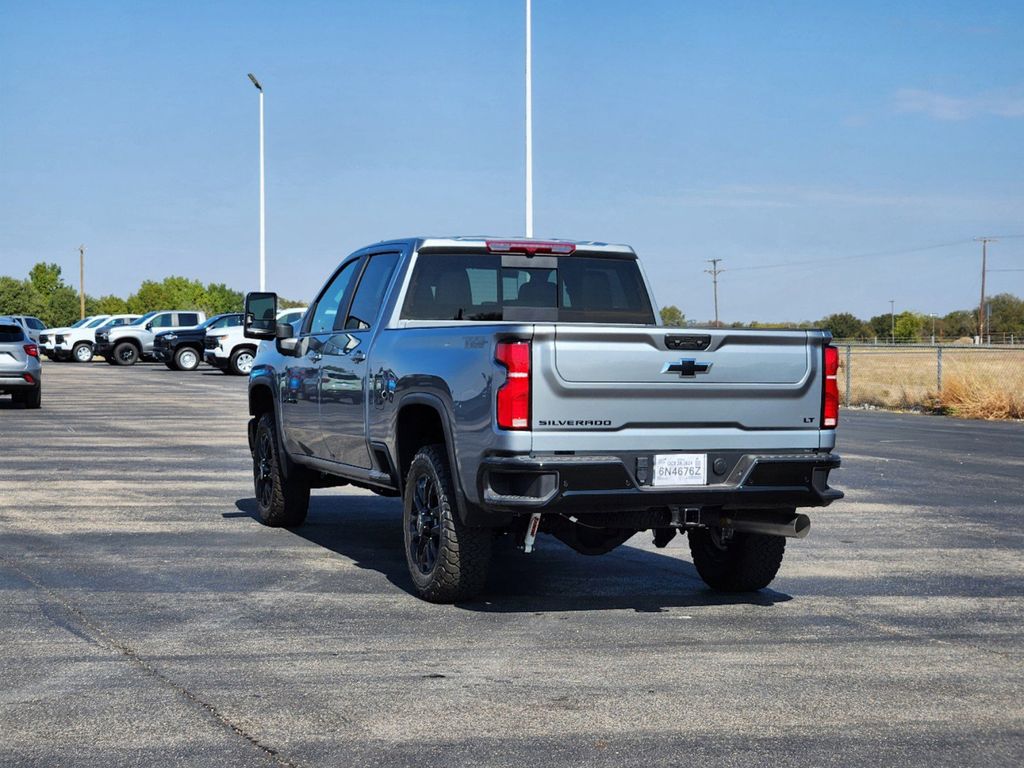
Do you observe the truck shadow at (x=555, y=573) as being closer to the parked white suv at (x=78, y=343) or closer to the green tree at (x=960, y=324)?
the parked white suv at (x=78, y=343)

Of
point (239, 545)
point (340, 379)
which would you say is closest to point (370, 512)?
point (239, 545)

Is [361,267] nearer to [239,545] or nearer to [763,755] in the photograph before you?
[239,545]

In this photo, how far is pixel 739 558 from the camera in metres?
8.40

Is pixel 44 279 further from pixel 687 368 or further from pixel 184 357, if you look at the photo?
pixel 687 368

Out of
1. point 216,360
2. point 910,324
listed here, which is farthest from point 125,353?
point 910,324

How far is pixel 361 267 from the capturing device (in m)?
10.0

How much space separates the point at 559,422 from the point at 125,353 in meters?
50.7

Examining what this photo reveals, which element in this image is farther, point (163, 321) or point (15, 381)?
point (163, 321)

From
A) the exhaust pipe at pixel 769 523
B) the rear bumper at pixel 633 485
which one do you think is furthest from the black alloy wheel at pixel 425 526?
the exhaust pipe at pixel 769 523

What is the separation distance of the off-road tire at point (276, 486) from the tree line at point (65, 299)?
10441cm

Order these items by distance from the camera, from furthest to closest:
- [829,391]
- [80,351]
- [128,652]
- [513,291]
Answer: [80,351], [513,291], [829,391], [128,652]

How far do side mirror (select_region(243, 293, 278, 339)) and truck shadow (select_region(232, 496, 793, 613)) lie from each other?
155 centimetres

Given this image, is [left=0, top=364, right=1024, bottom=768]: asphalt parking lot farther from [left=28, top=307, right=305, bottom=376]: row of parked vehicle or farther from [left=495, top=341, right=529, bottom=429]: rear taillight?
[left=28, top=307, right=305, bottom=376]: row of parked vehicle

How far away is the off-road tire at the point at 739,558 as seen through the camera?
27.3 feet
